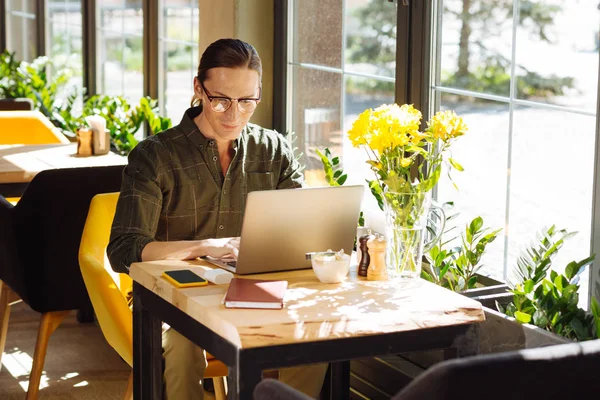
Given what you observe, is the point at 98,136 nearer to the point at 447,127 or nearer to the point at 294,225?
the point at 294,225

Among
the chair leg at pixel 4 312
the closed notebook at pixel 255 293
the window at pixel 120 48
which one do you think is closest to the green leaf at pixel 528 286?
the closed notebook at pixel 255 293

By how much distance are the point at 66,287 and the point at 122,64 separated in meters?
3.22

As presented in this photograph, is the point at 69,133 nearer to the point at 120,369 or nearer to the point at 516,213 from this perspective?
the point at 120,369

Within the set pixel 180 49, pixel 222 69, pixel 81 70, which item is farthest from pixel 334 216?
pixel 81 70

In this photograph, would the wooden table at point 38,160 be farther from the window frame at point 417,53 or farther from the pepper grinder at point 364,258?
the pepper grinder at point 364,258

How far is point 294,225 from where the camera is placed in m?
2.52

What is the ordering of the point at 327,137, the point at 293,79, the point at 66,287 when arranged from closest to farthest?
1. the point at 66,287
2. the point at 327,137
3. the point at 293,79

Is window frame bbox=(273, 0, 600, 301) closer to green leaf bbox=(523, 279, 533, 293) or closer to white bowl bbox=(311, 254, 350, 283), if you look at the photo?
green leaf bbox=(523, 279, 533, 293)

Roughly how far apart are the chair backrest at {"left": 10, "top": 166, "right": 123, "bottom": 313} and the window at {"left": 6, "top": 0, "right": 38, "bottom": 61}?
18.5 feet

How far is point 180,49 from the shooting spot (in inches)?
217

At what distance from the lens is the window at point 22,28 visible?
30.2 ft

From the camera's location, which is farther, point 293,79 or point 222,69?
point 293,79

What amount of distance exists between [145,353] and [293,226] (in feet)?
1.84

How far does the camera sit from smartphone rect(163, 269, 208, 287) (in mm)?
2404
